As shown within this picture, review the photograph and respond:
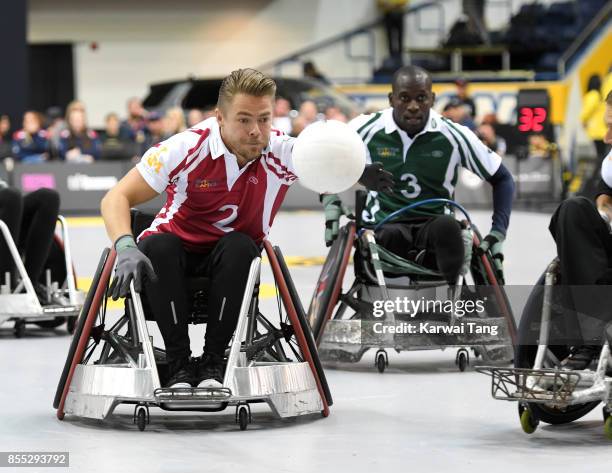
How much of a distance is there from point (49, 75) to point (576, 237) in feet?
98.0

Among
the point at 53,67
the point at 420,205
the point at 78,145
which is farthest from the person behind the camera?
the point at 53,67

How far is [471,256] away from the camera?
818 centimetres

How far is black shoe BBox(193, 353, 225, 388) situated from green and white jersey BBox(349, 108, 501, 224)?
8.02 ft

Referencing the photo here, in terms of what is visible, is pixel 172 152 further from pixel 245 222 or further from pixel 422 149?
pixel 422 149

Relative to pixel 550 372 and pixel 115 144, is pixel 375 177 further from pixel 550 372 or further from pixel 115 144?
pixel 115 144

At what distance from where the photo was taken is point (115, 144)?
75.6 feet

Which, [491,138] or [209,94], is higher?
[209,94]

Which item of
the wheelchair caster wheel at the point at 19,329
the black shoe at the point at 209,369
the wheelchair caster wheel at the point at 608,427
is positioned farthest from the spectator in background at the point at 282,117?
the wheelchair caster wheel at the point at 608,427

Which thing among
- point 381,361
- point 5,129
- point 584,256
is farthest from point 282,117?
point 584,256

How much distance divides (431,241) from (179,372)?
2338 millimetres

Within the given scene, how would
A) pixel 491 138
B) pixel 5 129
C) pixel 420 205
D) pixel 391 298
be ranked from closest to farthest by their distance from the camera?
pixel 391 298, pixel 420 205, pixel 491 138, pixel 5 129

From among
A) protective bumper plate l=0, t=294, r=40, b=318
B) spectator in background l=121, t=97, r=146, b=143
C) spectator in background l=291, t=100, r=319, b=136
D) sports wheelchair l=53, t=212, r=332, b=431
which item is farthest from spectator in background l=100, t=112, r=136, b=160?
sports wheelchair l=53, t=212, r=332, b=431

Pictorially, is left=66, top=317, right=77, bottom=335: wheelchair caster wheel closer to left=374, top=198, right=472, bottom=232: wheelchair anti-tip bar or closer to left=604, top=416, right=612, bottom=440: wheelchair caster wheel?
left=374, top=198, right=472, bottom=232: wheelchair anti-tip bar

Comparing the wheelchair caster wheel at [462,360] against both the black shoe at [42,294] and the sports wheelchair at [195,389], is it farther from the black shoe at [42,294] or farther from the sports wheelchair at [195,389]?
the black shoe at [42,294]
